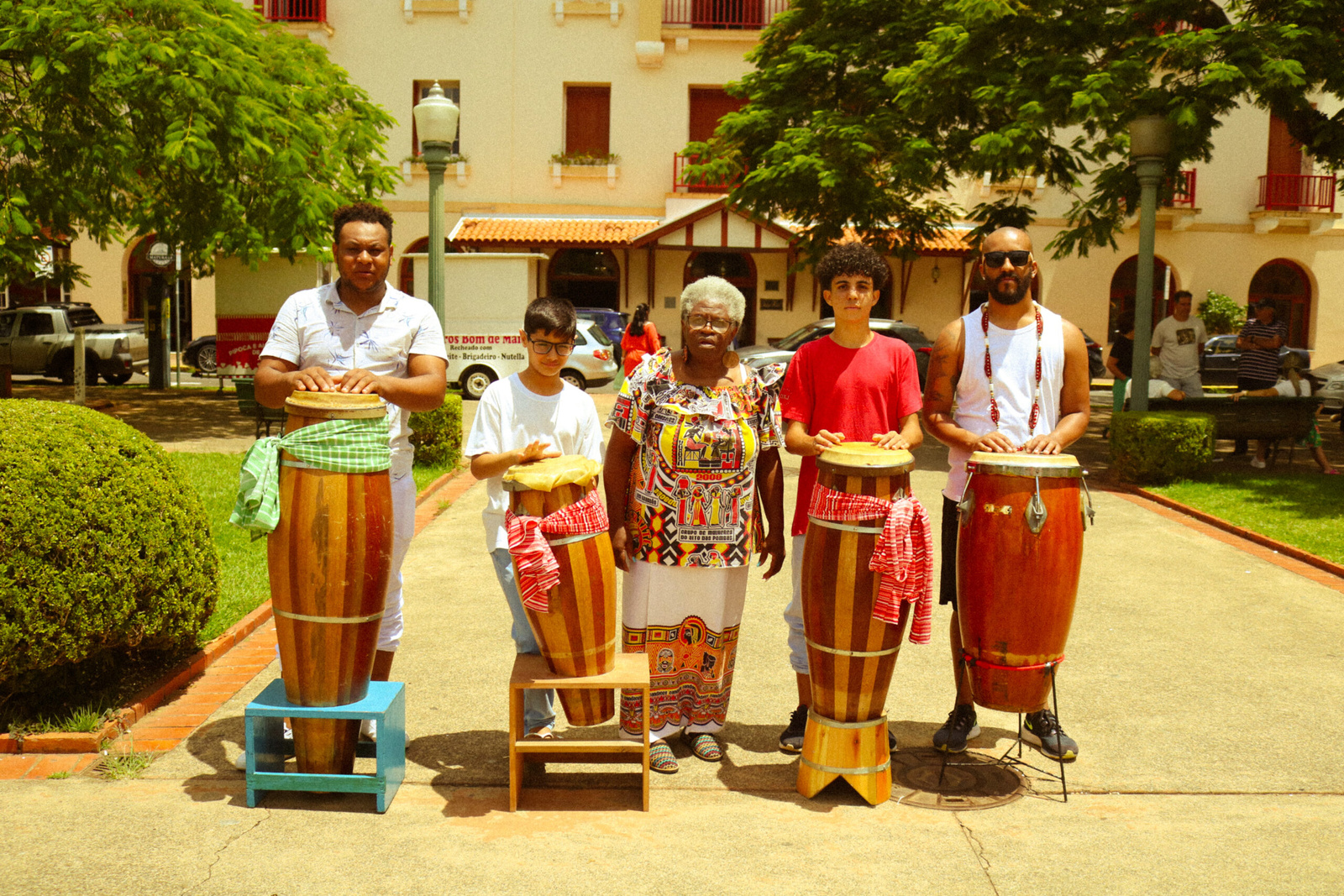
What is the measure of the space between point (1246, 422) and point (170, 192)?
13.0m

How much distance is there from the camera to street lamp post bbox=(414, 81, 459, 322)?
36.1 feet

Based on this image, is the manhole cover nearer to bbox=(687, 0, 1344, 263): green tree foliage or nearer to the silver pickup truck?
bbox=(687, 0, 1344, 263): green tree foliage

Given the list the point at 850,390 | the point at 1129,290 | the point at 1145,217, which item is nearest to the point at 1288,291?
the point at 1129,290

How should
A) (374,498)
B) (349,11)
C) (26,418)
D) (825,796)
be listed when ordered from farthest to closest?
(349,11), (26,418), (825,796), (374,498)

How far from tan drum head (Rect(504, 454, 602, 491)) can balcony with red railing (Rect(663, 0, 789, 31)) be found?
1015 inches

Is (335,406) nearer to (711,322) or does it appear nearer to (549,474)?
(549,474)

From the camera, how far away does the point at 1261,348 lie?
12.6m

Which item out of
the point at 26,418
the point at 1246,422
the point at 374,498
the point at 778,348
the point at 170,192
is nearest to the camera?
the point at 374,498

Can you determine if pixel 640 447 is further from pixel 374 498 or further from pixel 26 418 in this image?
pixel 26 418

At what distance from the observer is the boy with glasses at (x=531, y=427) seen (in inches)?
164

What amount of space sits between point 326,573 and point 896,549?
1.92 m

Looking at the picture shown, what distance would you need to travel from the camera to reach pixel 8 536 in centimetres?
413

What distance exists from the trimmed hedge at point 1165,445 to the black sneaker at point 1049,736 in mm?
7280

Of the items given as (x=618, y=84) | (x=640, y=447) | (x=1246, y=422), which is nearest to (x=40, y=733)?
(x=640, y=447)
